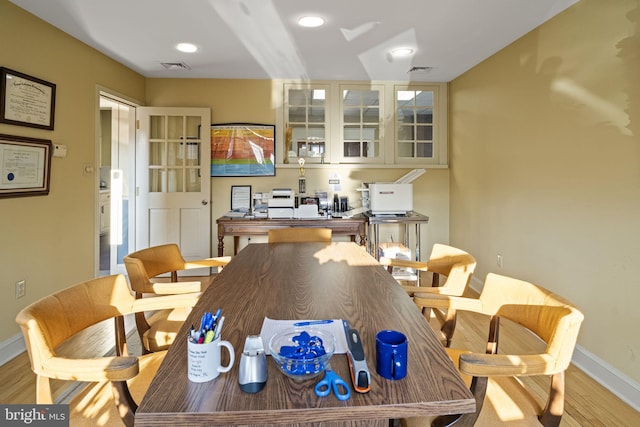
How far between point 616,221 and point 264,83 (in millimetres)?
3760

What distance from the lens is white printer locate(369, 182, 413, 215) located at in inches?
156

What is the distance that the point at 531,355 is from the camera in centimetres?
111

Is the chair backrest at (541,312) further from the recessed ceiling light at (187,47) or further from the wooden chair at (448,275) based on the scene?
the recessed ceiling light at (187,47)

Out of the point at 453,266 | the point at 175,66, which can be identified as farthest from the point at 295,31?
the point at 453,266

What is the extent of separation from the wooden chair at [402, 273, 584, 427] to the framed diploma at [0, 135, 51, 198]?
297cm

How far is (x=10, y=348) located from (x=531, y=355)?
3.19 m

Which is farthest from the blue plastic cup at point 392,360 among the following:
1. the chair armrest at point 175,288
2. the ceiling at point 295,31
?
the ceiling at point 295,31

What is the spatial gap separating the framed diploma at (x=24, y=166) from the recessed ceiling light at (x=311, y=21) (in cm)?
225

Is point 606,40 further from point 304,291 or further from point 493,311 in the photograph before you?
point 304,291

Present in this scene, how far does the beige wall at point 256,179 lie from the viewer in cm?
444

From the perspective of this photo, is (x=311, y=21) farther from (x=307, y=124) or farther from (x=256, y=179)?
(x=256, y=179)

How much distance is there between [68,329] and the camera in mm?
1320

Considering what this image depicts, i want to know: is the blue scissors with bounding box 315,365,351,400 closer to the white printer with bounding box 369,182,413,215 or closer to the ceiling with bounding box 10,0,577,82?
the ceiling with bounding box 10,0,577,82

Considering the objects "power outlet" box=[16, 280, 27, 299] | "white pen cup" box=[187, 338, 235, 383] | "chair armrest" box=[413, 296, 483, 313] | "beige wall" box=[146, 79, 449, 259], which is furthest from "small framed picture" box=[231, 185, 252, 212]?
"white pen cup" box=[187, 338, 235, 383]
